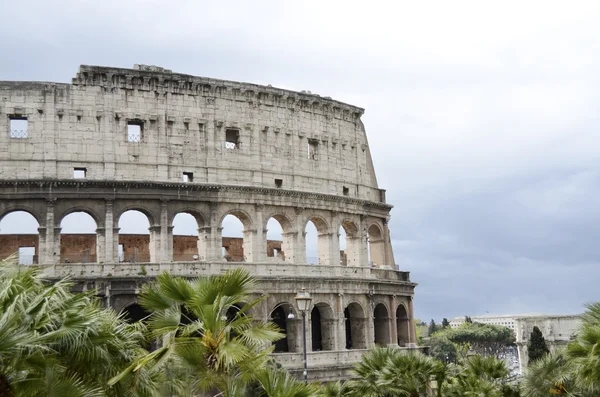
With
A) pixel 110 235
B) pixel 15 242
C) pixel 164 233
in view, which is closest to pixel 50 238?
pixel 110 235

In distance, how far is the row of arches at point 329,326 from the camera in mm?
43094

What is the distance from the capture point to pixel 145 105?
42188 mm

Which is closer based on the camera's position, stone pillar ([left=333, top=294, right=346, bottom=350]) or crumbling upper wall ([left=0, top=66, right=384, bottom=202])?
crumbling upper wall ([left=0, top=66, right=384, bottom=202])

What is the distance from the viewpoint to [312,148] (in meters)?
47.9

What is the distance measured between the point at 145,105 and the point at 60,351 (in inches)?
1178

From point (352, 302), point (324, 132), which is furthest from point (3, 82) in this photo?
point (352, 302)

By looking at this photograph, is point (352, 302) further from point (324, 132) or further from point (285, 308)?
point (324, 132)

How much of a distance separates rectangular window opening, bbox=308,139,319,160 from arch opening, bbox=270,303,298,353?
9.31 m

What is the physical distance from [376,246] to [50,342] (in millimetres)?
39087

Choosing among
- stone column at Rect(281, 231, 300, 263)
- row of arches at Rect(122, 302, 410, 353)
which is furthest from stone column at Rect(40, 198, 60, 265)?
stone column at Rect(281, 231, 300, 263)

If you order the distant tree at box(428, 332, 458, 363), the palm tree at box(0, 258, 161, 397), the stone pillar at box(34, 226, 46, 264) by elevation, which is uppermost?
the stone pillar at box(34, 226, 46, 264)

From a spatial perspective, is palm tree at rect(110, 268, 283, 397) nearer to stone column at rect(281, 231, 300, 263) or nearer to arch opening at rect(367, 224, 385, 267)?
stone column at rect(281, 231, 300, 263)

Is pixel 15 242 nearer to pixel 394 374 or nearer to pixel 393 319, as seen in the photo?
pixel 393 319

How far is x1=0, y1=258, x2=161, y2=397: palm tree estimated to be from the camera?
40.3ft
